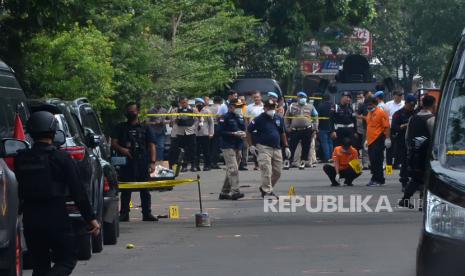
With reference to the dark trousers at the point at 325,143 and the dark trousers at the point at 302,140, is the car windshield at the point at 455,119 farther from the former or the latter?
the dark trousers at the point at 325,143

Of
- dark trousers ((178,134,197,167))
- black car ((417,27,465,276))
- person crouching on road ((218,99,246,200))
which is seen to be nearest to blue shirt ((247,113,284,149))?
person crouching on road ((218,99,246,200))

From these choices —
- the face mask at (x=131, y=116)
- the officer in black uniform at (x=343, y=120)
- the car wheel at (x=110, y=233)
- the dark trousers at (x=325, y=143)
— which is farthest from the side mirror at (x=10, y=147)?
the dark trousers at (x=325, y=143)

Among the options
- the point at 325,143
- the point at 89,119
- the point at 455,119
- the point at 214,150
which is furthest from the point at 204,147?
the point at 455,119

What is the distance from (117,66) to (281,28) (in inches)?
757

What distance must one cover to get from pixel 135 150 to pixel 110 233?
2.96 metres

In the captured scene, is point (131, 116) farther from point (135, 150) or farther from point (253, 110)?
point (253, 110)

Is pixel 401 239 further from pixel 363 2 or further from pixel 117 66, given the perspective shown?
pixel 363 2

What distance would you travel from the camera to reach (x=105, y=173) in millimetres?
15328

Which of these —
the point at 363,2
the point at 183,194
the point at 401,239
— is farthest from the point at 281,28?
the point at 401,239

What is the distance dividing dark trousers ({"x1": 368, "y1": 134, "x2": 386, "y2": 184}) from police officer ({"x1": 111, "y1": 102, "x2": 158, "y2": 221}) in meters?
7.01

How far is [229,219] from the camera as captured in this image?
61.6 ft

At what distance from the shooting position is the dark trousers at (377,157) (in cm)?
2458

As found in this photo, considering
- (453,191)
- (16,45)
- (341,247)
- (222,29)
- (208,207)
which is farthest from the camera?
(222,29)

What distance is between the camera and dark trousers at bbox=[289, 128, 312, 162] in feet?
104
